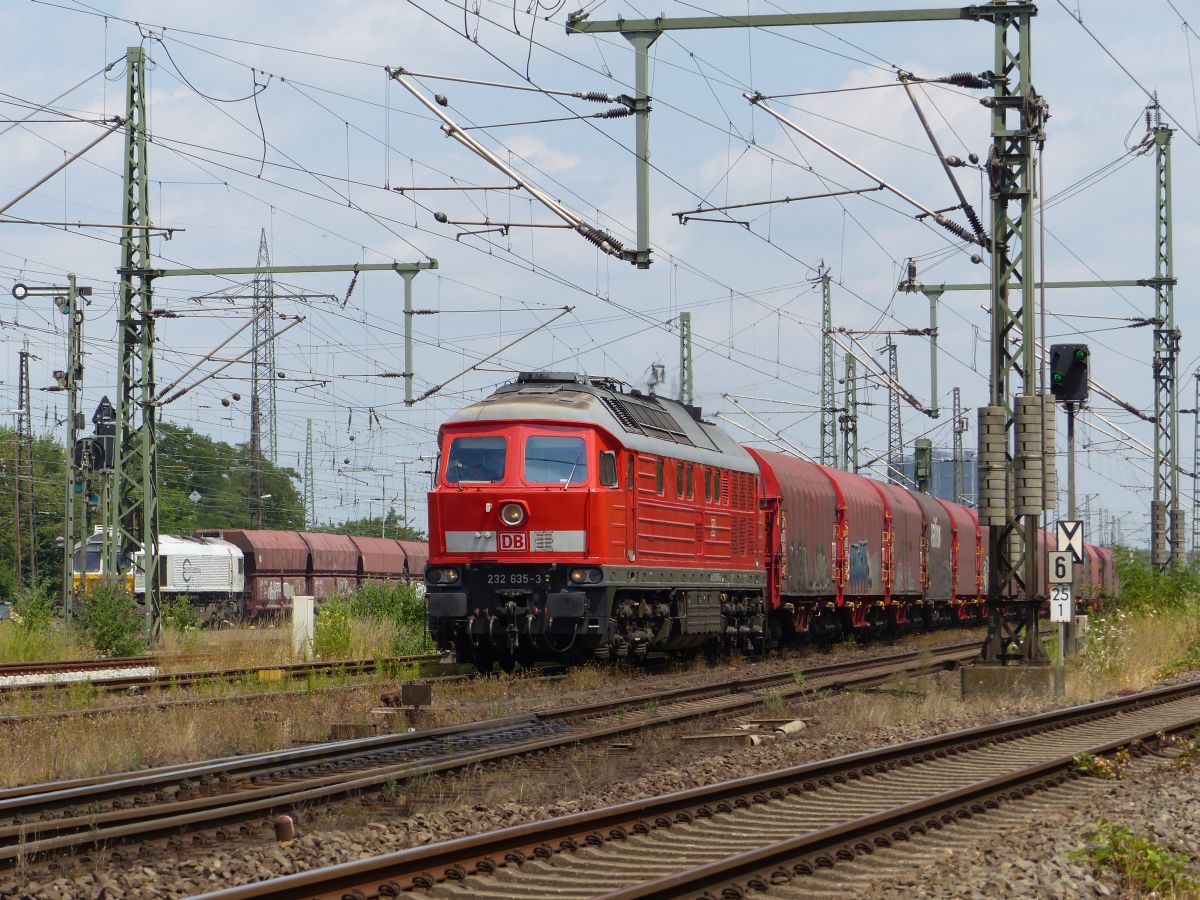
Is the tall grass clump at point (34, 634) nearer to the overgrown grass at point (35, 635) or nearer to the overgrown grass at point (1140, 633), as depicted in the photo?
the overgrown grass at point (35, 635)

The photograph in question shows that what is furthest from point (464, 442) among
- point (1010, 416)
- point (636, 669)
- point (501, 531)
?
point (1010, 416)

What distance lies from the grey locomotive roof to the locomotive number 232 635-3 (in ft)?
6.98

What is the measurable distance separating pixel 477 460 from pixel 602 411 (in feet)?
6.11

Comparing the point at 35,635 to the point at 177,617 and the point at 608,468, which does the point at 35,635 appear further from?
the point at 608,468

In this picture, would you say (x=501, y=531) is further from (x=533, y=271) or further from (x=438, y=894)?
(x=438, y=894)

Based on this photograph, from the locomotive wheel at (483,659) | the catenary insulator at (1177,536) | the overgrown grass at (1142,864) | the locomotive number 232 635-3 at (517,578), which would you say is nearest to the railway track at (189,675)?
the locomotive wheel at (483,659)

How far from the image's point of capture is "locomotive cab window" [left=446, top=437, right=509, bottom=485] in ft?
69.6

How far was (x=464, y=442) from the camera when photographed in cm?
2148

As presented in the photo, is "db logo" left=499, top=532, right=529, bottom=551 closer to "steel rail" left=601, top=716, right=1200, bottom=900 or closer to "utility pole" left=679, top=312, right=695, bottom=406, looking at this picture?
"steel rail" left=601, top=716, right=1200, bottom=900

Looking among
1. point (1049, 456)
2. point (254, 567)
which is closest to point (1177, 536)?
point (1049, 456)

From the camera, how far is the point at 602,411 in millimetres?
21375

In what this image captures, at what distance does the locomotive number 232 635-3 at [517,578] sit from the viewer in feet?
68.0

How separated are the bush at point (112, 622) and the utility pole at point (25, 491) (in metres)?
5.20

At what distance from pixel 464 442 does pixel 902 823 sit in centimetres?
1239
